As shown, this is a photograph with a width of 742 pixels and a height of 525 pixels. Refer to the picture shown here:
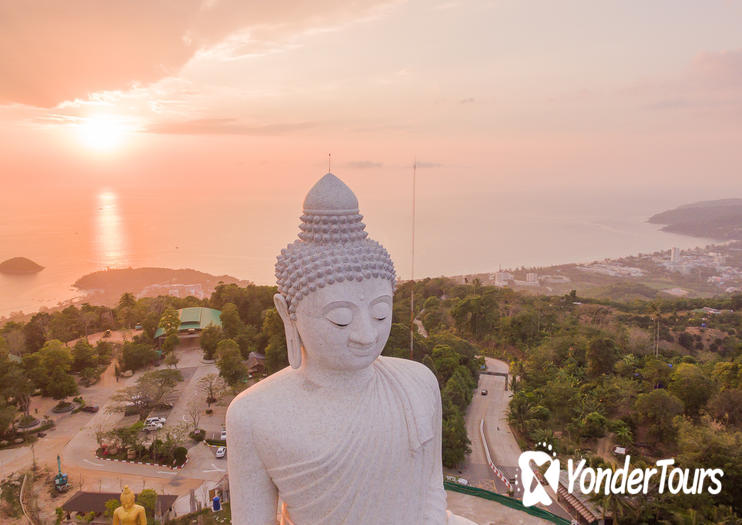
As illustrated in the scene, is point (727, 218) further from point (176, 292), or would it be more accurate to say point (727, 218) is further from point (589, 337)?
point (176, 292)

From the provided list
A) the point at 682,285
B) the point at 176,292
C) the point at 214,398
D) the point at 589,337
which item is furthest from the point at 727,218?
the point at 214,398

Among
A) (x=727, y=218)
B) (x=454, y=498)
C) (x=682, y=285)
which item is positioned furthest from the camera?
(x=727, y=218)

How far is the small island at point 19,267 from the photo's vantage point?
→ 4447cm

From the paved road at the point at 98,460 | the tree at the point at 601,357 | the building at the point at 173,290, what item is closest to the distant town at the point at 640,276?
the building at the point at 173,290

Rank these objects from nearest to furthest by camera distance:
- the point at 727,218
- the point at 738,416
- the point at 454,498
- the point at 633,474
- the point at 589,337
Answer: the point at 633,474 < the point at 454,498 < the point at 738,416 < the point at 589,337 < the point at 727,218

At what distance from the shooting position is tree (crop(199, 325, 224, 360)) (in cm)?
2702

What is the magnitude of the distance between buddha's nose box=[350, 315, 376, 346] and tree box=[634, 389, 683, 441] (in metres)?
17.3

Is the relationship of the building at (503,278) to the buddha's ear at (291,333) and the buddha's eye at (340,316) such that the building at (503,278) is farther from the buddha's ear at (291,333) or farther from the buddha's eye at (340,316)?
the buddha's eye at (340,316)

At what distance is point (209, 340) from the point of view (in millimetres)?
27016

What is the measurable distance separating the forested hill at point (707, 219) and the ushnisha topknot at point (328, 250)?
10872 centimetres

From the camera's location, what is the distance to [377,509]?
173 inches

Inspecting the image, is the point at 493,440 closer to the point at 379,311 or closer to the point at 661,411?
the point at 661,411

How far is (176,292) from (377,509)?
140ft

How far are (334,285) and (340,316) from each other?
0.84 feet
